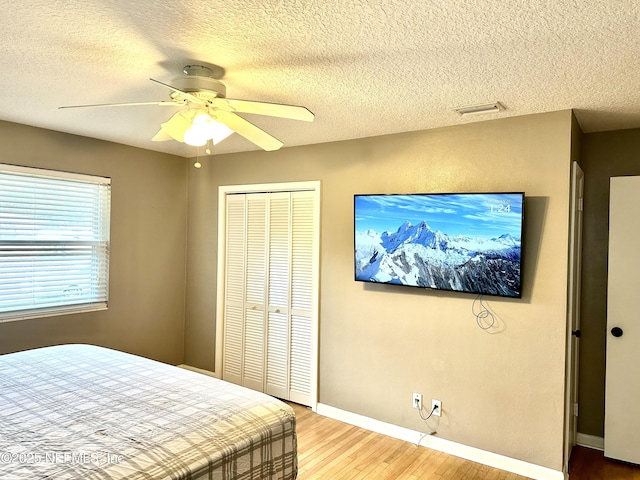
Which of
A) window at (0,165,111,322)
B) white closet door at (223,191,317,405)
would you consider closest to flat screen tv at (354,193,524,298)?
white closet door at (223,191,317,405)

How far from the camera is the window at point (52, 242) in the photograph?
3355mm

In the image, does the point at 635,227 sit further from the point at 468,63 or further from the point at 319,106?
the point at 319,106

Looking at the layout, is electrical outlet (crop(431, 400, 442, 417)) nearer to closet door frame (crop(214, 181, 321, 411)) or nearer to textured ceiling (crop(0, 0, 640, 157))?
closet door frame (crop(214, 181, 321, 411))

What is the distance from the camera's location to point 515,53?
193cm

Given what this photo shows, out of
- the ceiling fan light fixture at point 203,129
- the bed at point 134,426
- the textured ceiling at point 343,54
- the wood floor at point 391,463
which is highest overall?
the textured ceiling at point 343,54

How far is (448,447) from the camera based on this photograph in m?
3.16

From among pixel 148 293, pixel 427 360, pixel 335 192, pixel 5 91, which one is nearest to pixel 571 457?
pixel 427 360

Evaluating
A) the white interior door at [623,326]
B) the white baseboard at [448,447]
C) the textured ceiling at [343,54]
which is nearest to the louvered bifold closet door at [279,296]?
the white baseboard at [448,447]

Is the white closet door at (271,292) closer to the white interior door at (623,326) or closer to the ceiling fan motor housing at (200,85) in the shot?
the ceiling fan motor housing at (200,85)

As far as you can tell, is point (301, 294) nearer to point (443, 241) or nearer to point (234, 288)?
point (234, 288)

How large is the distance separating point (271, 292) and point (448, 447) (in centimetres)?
196

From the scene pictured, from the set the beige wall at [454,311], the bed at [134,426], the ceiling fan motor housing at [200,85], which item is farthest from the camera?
the beige wall at [454,311]

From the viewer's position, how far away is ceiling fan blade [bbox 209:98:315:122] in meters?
2.01

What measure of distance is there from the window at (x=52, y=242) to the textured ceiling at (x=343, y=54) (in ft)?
2.31
